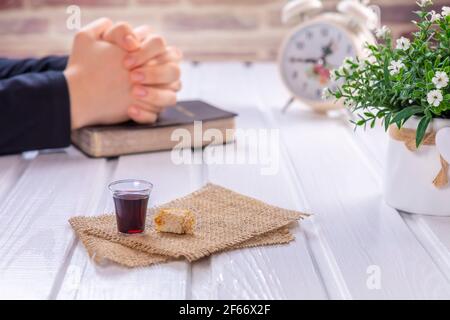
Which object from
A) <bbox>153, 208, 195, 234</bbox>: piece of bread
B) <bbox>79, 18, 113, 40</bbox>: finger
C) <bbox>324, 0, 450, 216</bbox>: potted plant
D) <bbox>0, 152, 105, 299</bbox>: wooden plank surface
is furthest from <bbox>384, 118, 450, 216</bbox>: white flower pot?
<bbox>79, 18, 113, 40</bbox>: finger

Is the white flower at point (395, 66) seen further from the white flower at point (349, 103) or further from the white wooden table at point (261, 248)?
the white wooden table at point (261, 248)

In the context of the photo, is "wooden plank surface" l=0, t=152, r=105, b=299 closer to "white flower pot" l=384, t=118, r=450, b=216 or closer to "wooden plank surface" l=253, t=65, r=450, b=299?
"wooden plank surface" l=253, t=65, r=450, b=299

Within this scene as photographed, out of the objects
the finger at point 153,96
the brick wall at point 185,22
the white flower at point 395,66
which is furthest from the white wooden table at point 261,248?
the brick wall at point 185,22

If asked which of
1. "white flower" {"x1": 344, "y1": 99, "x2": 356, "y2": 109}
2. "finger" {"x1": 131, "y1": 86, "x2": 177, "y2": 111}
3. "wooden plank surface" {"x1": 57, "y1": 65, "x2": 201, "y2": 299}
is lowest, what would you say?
"wooden plank surface" {"x1": 57, "y1": 65, "x2": 201, "y2": 299}

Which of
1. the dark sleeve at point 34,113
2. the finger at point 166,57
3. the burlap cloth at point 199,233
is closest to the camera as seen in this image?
the burlap cloth at point 199,233

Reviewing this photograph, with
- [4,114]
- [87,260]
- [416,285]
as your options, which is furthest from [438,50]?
[4,114]

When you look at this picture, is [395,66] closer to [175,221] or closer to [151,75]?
[175,221]

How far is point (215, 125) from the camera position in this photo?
61.1 inches

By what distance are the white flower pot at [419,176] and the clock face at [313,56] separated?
2.36ft

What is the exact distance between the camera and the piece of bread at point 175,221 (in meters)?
1.00

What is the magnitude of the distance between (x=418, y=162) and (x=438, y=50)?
16cm

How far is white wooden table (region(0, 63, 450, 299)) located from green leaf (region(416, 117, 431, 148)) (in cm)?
12

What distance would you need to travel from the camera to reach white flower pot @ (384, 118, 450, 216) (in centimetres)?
110

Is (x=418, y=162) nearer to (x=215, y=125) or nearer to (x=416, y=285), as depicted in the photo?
(x=416, y=285)
